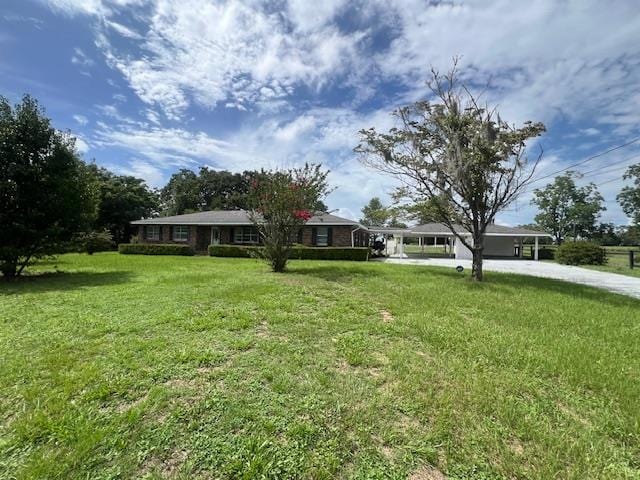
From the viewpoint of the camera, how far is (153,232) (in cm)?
2653

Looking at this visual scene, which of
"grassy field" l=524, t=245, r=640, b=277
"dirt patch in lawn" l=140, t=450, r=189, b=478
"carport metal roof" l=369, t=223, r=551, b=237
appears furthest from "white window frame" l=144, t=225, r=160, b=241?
"grassy field" l=524, t=245, r=640, b=277

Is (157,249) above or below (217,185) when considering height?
below

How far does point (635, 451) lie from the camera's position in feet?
8.00

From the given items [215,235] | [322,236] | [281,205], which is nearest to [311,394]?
[281,205]

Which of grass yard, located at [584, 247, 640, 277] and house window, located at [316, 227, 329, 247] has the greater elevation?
house window, located at [316, 227, 329, 247]

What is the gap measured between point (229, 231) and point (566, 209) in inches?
2237


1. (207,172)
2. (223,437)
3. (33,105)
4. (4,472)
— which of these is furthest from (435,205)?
(207,172)

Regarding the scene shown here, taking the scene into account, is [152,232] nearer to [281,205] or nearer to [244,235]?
[244,235]

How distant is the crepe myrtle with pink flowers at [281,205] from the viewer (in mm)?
11133

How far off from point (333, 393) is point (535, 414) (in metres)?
1.73

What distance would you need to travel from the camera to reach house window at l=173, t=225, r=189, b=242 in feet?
84.2

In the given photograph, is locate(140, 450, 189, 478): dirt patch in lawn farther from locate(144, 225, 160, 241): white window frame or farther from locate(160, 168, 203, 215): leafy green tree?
locate(160, 168, 203, 215): leafy green tree

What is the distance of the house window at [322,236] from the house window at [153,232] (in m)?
13.0

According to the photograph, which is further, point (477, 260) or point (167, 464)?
point (477, 260)
